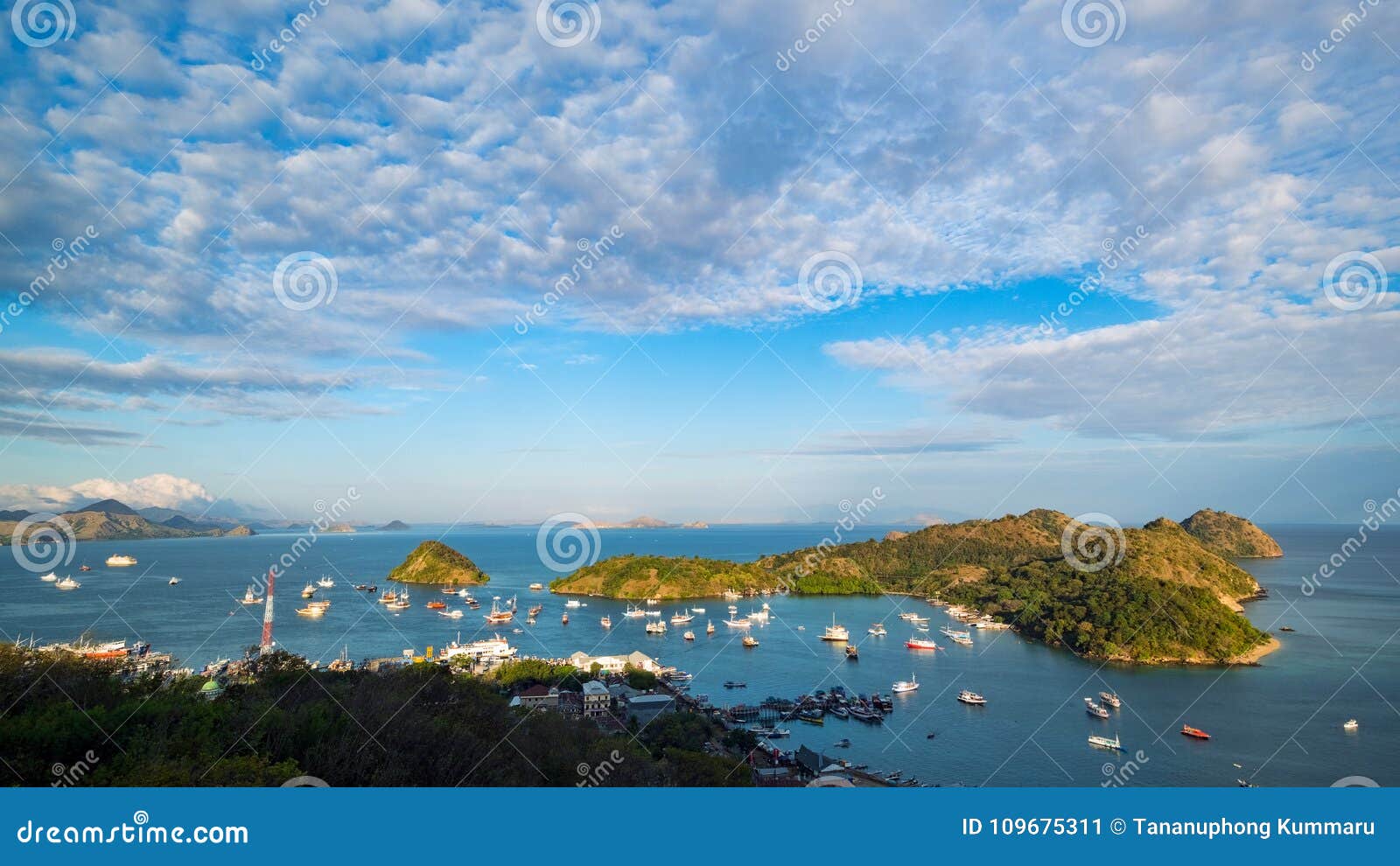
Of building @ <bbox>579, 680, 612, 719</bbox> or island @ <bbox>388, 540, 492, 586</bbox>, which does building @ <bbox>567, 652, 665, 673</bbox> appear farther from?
island @ <bbox>388, 540, 492, 586</bbox>

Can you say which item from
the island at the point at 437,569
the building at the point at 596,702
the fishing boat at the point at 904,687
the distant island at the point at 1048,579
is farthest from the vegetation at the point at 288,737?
the island at the point at 437,569

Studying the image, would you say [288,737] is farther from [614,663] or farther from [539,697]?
[614,663]

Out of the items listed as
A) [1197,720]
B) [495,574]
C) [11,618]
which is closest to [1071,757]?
[1197,720]

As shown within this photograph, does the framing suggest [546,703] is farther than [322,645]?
Result: No

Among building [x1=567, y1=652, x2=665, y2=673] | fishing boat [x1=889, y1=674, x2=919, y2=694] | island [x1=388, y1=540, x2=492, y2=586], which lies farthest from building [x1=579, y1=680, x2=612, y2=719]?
island [x1=388, y1=540, x2=492, y2=586]

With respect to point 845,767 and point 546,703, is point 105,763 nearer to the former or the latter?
point 546,703
